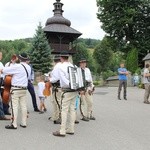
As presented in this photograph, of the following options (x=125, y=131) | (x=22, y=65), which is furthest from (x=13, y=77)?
(x=125, y=131)

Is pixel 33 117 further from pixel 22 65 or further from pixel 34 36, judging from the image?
pixel 34 36

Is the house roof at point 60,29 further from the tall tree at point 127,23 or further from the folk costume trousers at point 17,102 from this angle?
the folk costume trousers at point 17,102

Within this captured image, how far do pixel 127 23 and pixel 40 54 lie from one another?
12.6 m

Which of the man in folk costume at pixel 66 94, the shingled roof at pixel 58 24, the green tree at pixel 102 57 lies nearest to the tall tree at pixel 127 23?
the shingled roof at pixel 58 24

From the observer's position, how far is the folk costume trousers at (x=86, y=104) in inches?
477

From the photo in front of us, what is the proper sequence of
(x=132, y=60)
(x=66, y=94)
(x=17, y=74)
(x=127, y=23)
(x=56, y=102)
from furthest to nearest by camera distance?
1. (x=127, y=23)
2. (x=132, y=60)
3. (x=56, y=102)
4. (x=17, y=74)
5. (x=66, y=94)

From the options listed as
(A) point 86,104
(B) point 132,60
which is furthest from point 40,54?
(A) point 86,104

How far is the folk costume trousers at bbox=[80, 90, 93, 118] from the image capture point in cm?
1211

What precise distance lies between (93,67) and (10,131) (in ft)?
300

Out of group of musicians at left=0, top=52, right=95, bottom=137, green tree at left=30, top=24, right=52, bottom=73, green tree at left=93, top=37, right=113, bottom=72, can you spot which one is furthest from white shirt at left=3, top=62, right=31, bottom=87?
green tree at left=93, top=37, right=113, bottom=72

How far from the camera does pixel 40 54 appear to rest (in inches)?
1813

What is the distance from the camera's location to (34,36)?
46969 mm

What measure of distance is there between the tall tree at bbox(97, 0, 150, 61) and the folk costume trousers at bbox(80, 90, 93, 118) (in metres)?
40.3

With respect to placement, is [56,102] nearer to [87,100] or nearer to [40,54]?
[87,100]
